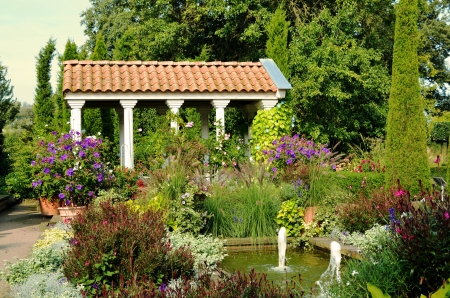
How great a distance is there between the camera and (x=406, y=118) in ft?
37.0

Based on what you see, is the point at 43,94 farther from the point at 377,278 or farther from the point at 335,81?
the point at 377,278

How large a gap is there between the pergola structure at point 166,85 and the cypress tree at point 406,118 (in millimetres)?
3121

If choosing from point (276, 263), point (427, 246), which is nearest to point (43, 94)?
point (276, 263)

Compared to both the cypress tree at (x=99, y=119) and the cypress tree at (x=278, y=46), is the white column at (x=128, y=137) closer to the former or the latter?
the cypress tree at (x=278, y=46)

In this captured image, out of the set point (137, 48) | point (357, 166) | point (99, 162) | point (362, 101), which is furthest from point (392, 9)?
point (99, 162)

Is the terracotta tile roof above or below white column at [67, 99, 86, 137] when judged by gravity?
above

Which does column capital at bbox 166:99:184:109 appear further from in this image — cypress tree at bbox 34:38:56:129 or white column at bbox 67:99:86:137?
cypress tree at bbox 34:38:56:129

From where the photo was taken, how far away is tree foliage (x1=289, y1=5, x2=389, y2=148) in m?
20.3

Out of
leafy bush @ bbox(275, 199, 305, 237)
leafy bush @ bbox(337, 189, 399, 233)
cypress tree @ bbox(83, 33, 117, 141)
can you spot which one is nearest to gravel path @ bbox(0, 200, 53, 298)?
leafy bush @ bbox(275, 199, 305, 237)

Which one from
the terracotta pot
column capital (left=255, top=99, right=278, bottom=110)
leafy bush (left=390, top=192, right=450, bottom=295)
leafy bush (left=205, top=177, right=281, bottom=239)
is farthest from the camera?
column capital (left=255, top=99, right=278, bottom=110)

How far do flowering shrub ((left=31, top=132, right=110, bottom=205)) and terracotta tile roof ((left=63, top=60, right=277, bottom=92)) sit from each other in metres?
2.43

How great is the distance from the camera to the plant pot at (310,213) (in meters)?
9.78

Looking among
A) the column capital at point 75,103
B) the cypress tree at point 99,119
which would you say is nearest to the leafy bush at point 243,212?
the column capital at point 75,103

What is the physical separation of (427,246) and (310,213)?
18.4 ft
